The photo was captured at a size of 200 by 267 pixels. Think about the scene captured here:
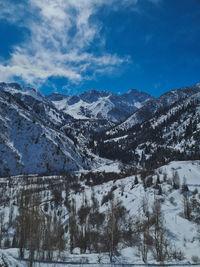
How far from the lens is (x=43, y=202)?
47125mm

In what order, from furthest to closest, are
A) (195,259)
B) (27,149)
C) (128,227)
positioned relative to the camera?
(27,149) → (128,227) → (195,259)

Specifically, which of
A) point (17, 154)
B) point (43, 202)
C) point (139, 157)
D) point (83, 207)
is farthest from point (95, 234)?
point (139, 157)

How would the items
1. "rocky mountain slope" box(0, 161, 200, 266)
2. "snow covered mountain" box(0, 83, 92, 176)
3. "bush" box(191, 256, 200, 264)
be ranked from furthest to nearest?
"snow covered mountain" box(0, 83, 92, 176), "rocky mountain slope" box(0, 161, 200, 266), "bush" box(191, 256, 200, 264)

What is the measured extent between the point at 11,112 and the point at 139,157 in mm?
109465

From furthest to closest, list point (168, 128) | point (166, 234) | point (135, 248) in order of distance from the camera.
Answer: point (168, 128)
point (166, 234)
point (135, 248)

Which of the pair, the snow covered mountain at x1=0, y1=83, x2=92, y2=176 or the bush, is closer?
the bush

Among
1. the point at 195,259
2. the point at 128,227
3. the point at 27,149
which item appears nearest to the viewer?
the point at 195,259

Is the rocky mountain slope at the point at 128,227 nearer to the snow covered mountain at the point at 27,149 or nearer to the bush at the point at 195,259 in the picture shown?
the bush at the point at 195,259

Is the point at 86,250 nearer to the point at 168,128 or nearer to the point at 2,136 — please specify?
the point at 2,136

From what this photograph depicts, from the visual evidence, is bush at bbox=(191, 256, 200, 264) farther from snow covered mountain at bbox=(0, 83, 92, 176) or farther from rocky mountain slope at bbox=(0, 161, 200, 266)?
snow covered mountain at bbox=(0, 83, 92, 176)

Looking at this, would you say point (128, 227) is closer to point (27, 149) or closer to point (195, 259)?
point (195, 259)

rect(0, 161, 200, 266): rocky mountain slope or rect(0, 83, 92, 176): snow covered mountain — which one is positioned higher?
rect(0, 83, 92, 176): snow covered mountain

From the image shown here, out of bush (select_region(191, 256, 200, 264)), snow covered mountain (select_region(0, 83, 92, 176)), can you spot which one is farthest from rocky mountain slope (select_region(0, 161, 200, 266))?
snow covered mountain (select_region(0, 83, 92, 176))

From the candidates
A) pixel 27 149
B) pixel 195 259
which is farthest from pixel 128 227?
pixel 27 149
